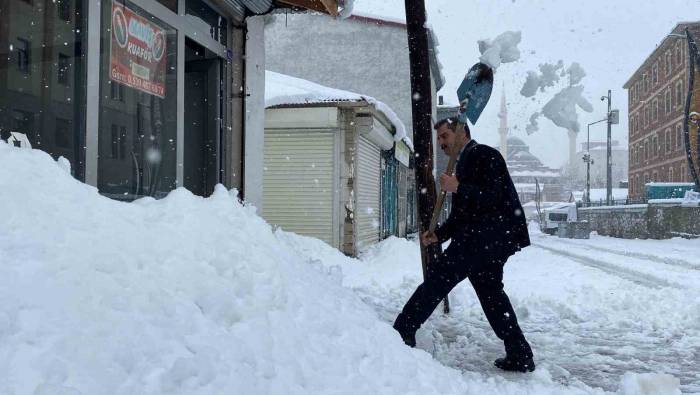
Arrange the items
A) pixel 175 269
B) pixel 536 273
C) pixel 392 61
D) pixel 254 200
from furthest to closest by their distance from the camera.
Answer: pixel 392 61 < pixel 536 273 < pixel 254 200 < pixel 175 269

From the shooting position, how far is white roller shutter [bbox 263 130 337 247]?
1289 centimetres

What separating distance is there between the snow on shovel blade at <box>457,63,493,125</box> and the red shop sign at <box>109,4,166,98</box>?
293 cm

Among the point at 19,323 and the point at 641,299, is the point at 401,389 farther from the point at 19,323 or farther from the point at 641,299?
the point at 641,299

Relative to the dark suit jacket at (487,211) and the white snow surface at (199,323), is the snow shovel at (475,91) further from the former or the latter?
the white snow surface at (199,323)

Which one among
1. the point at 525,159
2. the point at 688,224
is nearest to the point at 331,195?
the point at 688,224

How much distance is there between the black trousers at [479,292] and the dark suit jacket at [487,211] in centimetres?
7

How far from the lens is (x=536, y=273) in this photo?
1014 centimetres

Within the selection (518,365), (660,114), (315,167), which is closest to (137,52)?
(518,365)

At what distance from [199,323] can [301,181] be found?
415 inches

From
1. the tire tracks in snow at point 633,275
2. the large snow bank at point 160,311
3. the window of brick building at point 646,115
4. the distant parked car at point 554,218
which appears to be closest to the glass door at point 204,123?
the large snow bank at point 160,311

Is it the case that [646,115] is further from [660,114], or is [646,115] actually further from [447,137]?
[447,137]

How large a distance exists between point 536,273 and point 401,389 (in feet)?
25.9

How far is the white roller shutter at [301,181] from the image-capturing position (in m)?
12.9

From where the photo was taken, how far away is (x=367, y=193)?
14758 mm
